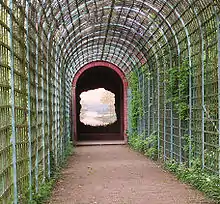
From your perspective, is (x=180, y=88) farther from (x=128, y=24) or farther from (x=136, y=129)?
(x=136, y=129)

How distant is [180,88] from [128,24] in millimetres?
4448

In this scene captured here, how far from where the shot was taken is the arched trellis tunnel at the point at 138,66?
533 cm

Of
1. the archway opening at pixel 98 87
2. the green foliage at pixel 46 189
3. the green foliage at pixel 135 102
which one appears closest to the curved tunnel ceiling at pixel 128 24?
the green foliage at pixel 135 102

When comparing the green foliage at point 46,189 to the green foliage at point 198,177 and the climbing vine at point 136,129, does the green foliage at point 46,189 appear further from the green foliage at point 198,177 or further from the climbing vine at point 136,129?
the climbing vine at point 136,129

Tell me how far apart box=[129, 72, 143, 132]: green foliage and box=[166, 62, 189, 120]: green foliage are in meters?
5.94

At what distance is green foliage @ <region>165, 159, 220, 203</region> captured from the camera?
7.27m

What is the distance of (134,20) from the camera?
1326 centimetres

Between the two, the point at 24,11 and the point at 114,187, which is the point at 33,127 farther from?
the point at 114,187

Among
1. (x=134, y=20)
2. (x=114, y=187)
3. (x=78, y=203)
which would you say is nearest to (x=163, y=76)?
(x=134, y=20)

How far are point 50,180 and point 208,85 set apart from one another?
3527 millimetres

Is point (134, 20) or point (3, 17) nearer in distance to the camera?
point (3, 17)

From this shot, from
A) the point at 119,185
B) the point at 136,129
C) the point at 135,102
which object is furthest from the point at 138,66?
the point at 119,185

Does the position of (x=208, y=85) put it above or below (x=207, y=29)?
below

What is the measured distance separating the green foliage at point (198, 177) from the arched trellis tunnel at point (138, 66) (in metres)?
0.14
